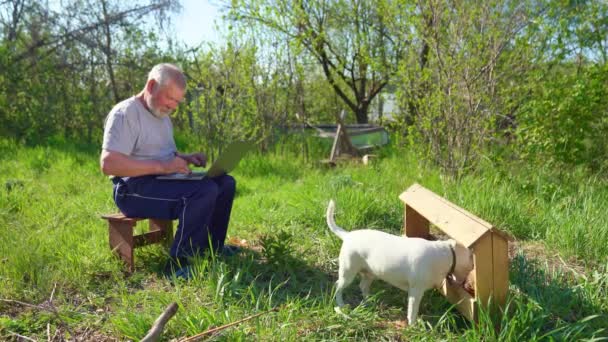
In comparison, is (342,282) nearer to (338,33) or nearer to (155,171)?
(155,171)

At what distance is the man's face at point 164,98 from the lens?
11.2 feet

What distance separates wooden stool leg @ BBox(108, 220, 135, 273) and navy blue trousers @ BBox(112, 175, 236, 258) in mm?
98

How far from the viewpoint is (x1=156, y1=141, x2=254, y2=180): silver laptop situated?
343 centimetres

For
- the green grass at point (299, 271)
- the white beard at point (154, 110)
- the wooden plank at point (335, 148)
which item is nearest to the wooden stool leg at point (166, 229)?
the green grass at point (299, 271)

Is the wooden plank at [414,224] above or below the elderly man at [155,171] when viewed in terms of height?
below

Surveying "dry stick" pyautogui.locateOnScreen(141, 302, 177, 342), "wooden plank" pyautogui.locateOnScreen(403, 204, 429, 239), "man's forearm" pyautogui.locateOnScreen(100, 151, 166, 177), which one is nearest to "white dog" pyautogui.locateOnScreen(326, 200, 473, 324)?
"wooden plank" pyautogui.locateOnScreen(403, 204, 429, 239)

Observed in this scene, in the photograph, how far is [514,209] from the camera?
14.7 ft

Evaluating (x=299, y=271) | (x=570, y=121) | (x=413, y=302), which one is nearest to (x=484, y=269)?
(x=413, y=302)

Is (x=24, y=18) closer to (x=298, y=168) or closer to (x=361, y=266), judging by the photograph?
(x=298, y=168)

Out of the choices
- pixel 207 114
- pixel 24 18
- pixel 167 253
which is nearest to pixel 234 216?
pixel 167 253

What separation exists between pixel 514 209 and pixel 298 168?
4.14 meters

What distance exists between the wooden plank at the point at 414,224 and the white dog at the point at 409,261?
799 millimetres

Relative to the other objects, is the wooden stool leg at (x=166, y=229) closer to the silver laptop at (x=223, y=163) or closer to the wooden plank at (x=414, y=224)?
the silver laptop at (x=223, y=163)

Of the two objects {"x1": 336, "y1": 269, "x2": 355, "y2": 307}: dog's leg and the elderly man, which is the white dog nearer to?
{"x1": 336, "y1": 269, "x2": 355, "y2": 307}: dog's leg
